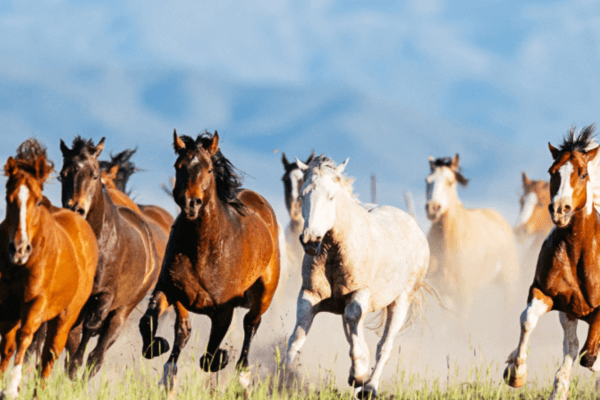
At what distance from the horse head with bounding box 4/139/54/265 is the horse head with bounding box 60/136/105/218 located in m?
1.06

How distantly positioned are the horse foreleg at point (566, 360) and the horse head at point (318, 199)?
2.35 meters

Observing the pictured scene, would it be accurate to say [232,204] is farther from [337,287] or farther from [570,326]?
[570,326]

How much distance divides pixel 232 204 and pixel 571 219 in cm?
301

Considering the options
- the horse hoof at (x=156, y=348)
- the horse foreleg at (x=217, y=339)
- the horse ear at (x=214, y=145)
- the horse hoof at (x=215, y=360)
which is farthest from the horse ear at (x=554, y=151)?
the horse hoof at (x=156, y=348)

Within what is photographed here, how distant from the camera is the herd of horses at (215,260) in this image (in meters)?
4.99

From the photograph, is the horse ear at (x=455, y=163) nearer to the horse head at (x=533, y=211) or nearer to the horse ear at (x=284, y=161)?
the horse ear at (x=284, y=161)

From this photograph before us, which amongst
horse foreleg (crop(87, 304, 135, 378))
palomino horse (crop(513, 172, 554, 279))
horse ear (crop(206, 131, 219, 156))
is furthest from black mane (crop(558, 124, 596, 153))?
palomino horse (crop(513, 172, 554, 279))

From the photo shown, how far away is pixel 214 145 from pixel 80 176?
4.41ft

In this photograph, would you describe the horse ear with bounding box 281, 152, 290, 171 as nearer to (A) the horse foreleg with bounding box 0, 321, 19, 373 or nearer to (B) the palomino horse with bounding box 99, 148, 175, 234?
(B) the palomino horse with bounding box 99, 148, 175, 234

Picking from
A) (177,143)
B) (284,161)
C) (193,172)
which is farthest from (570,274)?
(284,161)

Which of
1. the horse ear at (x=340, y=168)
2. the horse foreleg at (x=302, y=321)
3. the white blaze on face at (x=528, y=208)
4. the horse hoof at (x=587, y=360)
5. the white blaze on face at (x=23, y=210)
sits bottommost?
the horse hoof at (x=587, y=360)

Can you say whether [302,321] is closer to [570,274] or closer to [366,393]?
[366,393]

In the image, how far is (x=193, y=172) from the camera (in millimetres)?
5406

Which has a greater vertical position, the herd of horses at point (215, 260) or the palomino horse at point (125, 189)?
the palomino horse at point (125, 189)
